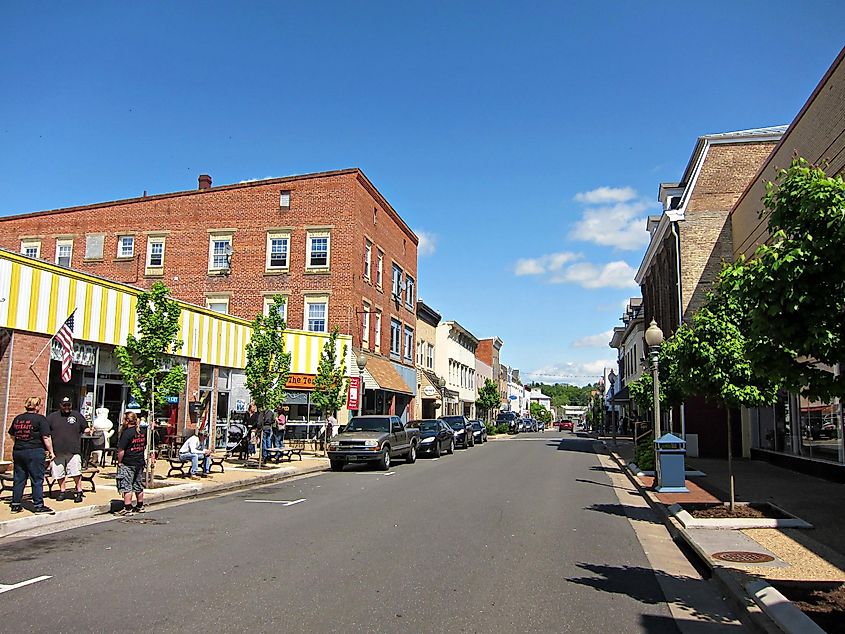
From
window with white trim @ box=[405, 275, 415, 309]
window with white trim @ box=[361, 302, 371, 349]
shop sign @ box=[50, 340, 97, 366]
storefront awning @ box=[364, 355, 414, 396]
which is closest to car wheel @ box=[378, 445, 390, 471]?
shop sign @ box=[50, 340, 97, 366]

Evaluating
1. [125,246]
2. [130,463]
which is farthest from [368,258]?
[130,463]

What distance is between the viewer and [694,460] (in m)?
26.1

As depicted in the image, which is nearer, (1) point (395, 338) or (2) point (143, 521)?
(2) point (143, 521)

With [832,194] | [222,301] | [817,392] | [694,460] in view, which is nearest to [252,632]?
[817,392]

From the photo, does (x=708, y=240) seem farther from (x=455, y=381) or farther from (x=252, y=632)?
(x=455, y=381)

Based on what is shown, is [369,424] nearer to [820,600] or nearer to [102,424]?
[102,424]

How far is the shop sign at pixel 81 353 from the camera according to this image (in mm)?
18328

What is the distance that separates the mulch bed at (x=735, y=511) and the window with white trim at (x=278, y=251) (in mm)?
26133

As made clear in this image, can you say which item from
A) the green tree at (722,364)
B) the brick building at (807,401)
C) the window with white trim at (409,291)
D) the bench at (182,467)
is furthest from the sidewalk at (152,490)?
the window with white trim at (409,291)

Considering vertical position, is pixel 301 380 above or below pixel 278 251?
below

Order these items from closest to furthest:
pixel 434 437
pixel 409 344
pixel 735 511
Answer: pixel 735 511 < pixel 434 437 < pixel 409 344

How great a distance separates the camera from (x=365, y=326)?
36.6 meters

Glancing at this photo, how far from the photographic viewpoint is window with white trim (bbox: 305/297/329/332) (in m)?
34.9

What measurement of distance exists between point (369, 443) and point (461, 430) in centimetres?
1523
